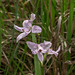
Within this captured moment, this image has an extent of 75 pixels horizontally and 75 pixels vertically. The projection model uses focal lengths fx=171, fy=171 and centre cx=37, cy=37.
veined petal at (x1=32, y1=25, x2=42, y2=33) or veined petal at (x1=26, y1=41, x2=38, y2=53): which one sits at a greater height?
veined petal at (x1=32, y1=25, x2=42, y2=33)

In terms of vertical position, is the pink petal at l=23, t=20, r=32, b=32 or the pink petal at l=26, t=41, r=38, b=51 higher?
the pink petal at l=23, t=20, r=32, b=32

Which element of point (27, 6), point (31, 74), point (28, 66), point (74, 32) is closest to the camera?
point (31, 74)

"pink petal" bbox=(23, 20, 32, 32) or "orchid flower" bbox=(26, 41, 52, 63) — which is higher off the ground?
"pink petal" bbox=(23, 20, 32, 32)

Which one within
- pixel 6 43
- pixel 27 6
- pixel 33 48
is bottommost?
pixel 6 43

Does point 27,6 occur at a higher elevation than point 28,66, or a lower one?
higher

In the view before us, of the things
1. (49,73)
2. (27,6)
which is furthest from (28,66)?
(27,6)

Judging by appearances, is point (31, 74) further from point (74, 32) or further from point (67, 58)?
point (74, 32)

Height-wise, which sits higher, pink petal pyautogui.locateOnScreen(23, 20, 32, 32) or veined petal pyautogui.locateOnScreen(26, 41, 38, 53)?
pink petal pyautogui.locateOnScreen(23, 20, 32, 32)

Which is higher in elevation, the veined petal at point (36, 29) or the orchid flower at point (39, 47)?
the veined petal at point (36, 29)

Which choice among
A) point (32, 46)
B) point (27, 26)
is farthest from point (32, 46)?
point (27, 26)

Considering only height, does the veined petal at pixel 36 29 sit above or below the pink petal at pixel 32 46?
above

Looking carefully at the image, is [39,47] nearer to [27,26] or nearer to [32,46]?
[32,46]
